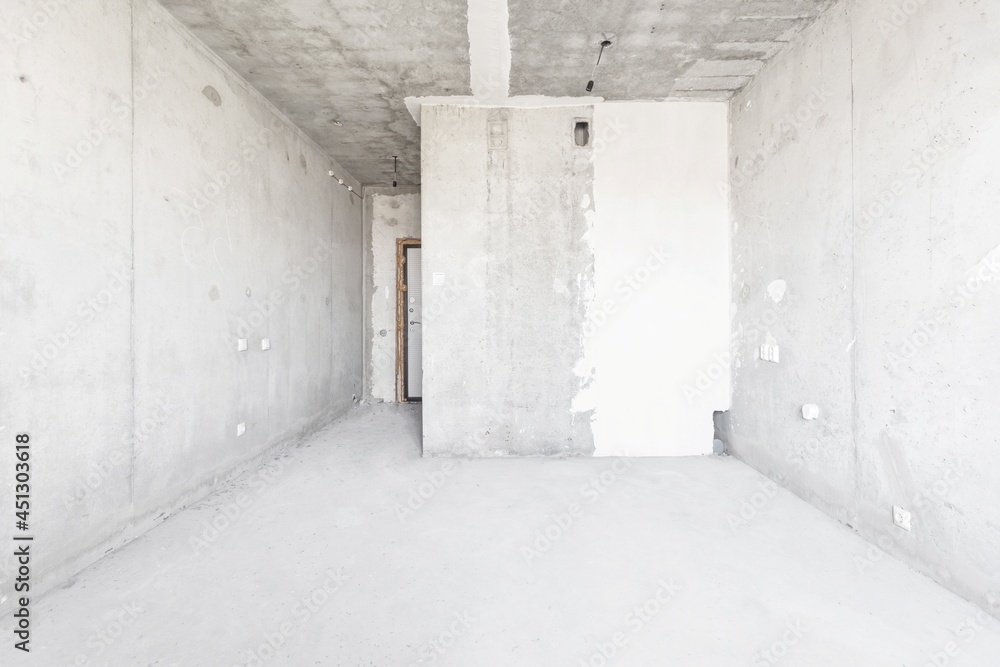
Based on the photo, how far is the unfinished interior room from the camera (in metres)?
1.58

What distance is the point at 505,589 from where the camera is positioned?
1704 mm

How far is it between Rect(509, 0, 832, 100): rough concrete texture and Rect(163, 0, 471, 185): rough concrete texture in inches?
17.6

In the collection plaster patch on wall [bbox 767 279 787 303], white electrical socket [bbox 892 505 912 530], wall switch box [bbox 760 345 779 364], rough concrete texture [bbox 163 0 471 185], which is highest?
rough concrete texture [bbox 163 0 471 185]

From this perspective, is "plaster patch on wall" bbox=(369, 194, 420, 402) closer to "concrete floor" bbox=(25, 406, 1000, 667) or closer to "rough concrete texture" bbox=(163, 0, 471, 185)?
"rough concrete texture" bbox=(163, 0, 471, 185)

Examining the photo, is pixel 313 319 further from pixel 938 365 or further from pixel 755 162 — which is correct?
pixel 938 365

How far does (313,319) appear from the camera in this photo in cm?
418

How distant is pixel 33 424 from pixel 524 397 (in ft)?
8.77

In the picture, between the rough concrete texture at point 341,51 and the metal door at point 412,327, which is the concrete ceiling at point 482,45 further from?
the metal door at point 412,327

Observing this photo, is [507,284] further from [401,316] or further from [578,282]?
[401,316]

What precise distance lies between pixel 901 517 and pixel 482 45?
10.9 ft

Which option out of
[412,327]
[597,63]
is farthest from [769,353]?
[412,327]

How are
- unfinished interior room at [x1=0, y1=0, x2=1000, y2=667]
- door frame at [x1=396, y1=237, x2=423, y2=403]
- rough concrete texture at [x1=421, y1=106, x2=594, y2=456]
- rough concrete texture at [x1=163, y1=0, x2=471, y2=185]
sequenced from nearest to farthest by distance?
unfinished interior room at [x1=0, y1=0, x2=1000, y2=667], rough concrete texture at [x1=163, y1=0, x2=471, y2=185], rough concrete texture at [x1=421, y1=106, x2=594, y2=456], door frame at [x1=396, y1=237, x2=423, y2=403]

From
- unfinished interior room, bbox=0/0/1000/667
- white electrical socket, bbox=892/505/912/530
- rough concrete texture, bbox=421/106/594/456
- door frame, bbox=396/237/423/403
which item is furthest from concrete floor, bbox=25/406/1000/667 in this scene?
door frame, bbox=396/237/423/403

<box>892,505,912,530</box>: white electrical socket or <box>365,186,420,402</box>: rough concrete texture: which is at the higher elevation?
<box>365,186,420,402</box>: rough concrete texture
